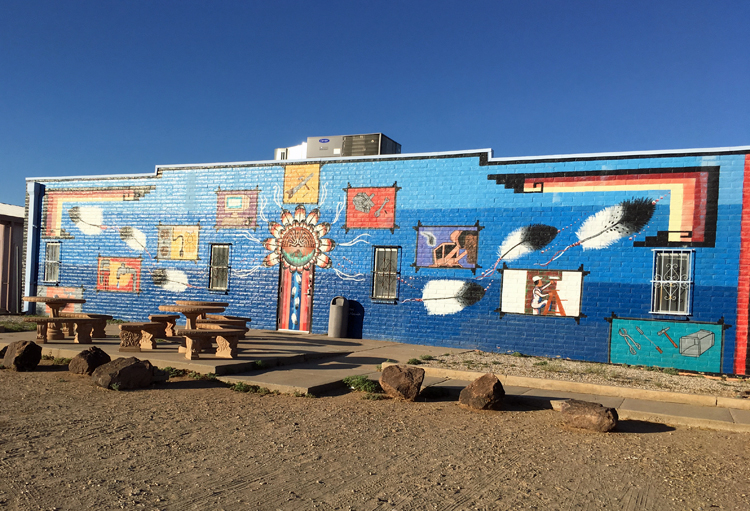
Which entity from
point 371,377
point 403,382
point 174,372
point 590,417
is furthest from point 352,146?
point 590,417

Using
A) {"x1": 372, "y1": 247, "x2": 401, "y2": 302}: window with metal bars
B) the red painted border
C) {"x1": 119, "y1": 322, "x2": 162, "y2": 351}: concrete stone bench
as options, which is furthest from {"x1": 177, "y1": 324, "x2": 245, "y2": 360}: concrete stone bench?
the red painted border

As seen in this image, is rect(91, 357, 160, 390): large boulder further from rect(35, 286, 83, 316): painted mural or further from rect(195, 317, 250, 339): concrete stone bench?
rect(35, 286, 83, 316): painted mural

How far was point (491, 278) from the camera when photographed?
13367 millimetres

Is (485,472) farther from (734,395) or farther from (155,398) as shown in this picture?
(734,395)

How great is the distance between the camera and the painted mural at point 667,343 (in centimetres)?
1148

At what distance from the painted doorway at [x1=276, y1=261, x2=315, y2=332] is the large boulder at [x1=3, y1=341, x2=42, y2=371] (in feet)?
22.5

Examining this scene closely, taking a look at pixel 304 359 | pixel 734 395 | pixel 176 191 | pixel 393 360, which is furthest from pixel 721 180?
pixel 176 191

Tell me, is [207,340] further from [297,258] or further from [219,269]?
[219,269]

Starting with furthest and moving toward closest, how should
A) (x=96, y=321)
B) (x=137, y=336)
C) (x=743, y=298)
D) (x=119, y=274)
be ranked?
(x=119, y=274), (x=96, y=321), (x=743, y=298), (x=137, y=336)

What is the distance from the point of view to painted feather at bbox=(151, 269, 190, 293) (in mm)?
16766

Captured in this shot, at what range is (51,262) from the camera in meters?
18.8

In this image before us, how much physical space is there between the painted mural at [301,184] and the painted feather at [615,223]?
670cm

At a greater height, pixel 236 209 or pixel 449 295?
pixel 236 209

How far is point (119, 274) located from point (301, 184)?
651 centimetres
